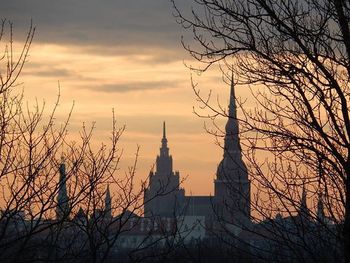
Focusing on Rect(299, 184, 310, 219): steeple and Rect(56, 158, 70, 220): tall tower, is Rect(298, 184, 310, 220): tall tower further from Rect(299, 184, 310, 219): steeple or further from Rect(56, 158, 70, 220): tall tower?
Rect(56, 158, 70, 220): tall tower

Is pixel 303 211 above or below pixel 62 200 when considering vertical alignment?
below

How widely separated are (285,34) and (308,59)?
0.43 m

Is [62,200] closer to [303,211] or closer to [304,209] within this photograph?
[304,209]

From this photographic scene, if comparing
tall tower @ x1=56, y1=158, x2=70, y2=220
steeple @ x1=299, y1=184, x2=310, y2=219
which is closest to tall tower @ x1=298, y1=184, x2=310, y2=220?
steeple @ x1=299, y1=184, x2=310, y2=219

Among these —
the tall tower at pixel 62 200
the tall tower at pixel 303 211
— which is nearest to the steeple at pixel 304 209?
the tall tower at pixel 303 211

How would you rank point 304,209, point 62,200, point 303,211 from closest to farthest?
point 303,211 → point 304,209 → point 62,200

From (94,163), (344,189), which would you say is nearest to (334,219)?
(344,189)

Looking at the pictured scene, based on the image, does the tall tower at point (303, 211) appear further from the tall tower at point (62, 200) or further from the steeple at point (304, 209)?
the tall tower at point (62, 200)

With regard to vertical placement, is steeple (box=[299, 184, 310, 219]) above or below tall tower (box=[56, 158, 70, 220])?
below

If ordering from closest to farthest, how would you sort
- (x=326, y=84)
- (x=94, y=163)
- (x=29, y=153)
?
(x=326, y=84) < (x=29, y=153) < (x=94, y=163)

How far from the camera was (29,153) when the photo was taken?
1337cm

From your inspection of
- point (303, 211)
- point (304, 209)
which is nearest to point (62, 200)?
point (304, 209)

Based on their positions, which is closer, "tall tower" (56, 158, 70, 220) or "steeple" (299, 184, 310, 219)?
"steeple" (299, 184, 310, 219)

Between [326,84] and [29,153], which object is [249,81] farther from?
[29,153]
